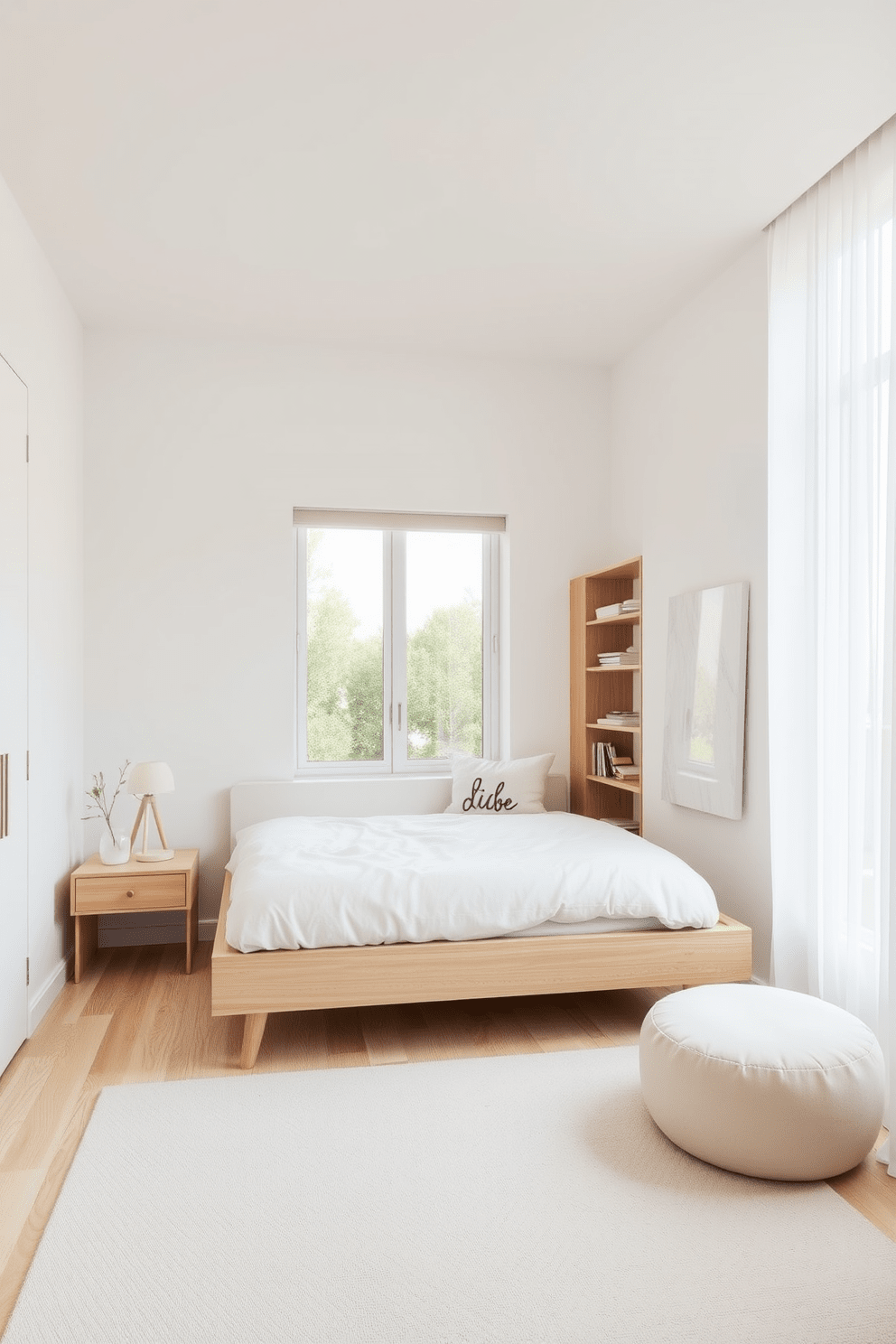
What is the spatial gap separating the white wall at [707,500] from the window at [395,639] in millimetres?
899

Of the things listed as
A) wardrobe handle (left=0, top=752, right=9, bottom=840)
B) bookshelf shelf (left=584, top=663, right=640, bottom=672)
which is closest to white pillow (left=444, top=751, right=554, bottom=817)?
bookshelf shelf (left=584, top=663, right=640, bottom=672)

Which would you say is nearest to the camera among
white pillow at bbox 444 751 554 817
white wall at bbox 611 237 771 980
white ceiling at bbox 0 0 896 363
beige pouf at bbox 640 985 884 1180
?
beige pouf at bbox 640 985 884 1180

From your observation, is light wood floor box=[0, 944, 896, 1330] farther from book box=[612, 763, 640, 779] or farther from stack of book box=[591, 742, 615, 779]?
stack of book box=[591, 742, 615, 779]

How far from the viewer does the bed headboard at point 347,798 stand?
166 inches

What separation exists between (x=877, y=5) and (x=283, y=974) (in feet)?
10.1

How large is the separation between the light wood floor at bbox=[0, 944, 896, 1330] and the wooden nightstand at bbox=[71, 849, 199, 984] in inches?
8.8

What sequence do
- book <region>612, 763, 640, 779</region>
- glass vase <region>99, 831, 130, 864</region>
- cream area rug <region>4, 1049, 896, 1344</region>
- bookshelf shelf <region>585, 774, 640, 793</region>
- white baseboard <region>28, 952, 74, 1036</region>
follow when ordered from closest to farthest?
cream area rug <region>4, 1049, 896, 1344</region>
white baseboard <region>28, 952, 74, 1036</region>
glass vase <region>99, 831, 130, 864</region>
bookshelf shelf <region>585, 774, 640, 793</region>
book <region>612, 763, 640, 779</region>

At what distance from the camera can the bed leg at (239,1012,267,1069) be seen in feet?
9.02

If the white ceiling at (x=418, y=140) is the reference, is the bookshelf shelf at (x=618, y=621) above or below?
below

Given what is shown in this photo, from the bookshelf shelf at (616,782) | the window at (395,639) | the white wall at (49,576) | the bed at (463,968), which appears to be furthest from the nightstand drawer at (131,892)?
the bookshelf shelf at (616,782)

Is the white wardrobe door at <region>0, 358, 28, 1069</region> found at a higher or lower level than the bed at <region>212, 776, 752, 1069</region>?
higher

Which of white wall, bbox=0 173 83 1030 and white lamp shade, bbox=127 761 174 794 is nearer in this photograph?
white wall, bbox=0 173 83 1030

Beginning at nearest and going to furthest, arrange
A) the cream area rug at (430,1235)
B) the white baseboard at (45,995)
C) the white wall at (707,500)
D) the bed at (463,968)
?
1. the cream area rug at (430,1235)
2. the bed at (463,968)
3. the white baseboard at (45,995)
4. the white wall at (707,500)

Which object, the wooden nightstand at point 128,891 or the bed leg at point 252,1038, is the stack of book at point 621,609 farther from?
the bed leg at point 252,1038
